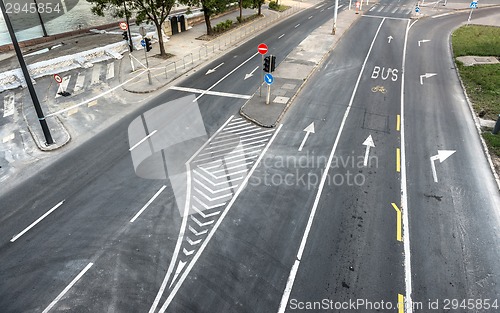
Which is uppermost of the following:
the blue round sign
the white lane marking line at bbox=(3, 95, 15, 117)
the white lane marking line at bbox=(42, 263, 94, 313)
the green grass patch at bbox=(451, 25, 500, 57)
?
the blue round sign

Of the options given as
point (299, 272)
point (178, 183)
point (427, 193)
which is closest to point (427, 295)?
point (299, 272)

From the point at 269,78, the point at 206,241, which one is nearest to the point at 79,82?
the point at 269,78

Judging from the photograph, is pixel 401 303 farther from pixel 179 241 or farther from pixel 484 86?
pixel 484 86

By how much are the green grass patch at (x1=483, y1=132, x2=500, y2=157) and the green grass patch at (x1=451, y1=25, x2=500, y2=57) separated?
54.1 feet

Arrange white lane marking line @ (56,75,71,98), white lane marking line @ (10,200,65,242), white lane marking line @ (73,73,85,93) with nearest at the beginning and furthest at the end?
1. white lane marking line @ (10,200,65,242)
2. white lane marking line @ (56,75,71,98)
3. white lane marking line @ (73,73,85,93)

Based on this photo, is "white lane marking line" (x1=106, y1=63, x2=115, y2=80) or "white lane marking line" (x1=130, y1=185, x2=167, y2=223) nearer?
"white lane marking line" (x1=130, y1=185, x2=167, y2=223)

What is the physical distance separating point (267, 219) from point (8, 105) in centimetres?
2059

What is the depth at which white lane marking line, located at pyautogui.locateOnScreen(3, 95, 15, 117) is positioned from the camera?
22016mm

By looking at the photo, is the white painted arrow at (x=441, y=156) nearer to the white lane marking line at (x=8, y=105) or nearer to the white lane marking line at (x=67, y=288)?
the white lane marking line at (x=67, y=288)

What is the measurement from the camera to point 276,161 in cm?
1716

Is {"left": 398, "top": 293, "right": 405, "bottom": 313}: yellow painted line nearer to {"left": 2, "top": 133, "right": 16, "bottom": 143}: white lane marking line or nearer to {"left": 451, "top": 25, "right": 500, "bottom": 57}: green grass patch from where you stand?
{"left": 2, "top": 133, "right": 16, "bottom": 143}: white lane marking line

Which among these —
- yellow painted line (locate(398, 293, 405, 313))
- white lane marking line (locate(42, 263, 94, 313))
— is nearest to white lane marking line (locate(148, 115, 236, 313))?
white lane marking line (locate(42, 263, 94, 313))

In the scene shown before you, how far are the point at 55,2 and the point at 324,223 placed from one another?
260 feet

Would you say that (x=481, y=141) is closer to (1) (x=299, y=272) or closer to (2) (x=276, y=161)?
(2) (x=276, y=161)
